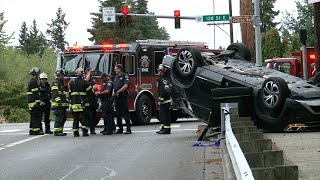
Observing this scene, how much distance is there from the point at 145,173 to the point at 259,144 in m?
2.78

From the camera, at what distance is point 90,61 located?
62.9ft

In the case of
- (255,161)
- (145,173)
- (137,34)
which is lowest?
(145,173)

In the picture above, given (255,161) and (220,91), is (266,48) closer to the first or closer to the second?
(220,91)

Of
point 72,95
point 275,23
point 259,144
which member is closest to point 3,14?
point 275,23

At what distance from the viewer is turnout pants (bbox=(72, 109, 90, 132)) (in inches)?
597

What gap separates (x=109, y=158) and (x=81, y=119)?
5.08 metres

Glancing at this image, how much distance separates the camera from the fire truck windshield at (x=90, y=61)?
61.9 ft

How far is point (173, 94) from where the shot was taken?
44.7 feet

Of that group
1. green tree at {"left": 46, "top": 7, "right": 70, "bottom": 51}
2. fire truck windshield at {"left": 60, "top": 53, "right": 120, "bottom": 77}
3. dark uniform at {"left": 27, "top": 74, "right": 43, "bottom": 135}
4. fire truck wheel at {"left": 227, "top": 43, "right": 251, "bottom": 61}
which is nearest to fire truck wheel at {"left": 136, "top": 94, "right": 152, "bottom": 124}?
fire truck windshield at {"left": 60, "top": 53, "right": 120, "bottom": 77}

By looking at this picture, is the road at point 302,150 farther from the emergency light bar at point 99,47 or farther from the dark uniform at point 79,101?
the emergency light bar at point 99,47

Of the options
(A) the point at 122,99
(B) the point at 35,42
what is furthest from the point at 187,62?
(B) the point at 35,42

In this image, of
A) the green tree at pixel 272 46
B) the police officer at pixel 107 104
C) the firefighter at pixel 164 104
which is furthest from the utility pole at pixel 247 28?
the green tree at pixel 272 46

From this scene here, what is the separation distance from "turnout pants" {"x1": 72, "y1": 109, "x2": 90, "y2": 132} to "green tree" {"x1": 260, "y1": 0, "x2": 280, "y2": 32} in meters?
77.5

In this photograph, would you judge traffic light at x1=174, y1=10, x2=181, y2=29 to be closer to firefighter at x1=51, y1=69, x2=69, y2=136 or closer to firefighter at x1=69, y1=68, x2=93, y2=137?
firefighter at x1=51, y1=69, x2=69, y2=136
